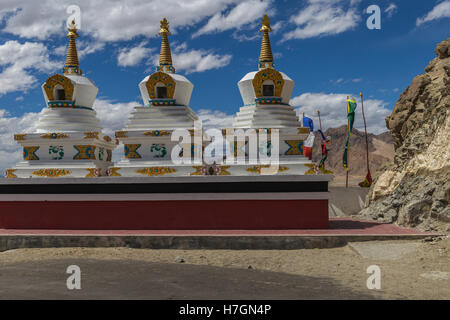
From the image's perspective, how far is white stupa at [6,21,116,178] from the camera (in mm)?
16047

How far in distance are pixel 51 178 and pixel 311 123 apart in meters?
11.1

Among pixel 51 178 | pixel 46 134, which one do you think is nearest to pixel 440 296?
pixel 51 178

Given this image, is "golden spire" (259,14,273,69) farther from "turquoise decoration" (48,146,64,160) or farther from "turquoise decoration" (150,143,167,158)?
"turquoise decoration" (48,146,64,160)

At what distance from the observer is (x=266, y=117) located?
15.9m

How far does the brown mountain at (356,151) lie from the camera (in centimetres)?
8688

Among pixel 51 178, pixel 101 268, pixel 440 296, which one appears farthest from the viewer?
pixel 51 178

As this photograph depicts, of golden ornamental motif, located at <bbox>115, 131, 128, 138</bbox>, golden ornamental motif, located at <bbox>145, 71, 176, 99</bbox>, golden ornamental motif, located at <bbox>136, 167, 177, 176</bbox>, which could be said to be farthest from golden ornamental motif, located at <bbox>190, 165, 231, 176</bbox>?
golden ornamental motif, located at <bbox>145, 71, 176, 99</bbox>

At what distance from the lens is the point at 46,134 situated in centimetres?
1625

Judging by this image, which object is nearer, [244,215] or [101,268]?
[101,268]

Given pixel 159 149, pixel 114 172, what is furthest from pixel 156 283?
pixel 159 149

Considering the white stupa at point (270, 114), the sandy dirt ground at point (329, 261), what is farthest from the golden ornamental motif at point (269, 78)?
the sandy dirt ground at point (329, 261)

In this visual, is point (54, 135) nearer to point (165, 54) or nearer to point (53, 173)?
point (53, 173)

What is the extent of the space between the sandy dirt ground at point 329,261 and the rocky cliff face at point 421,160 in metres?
2.83
